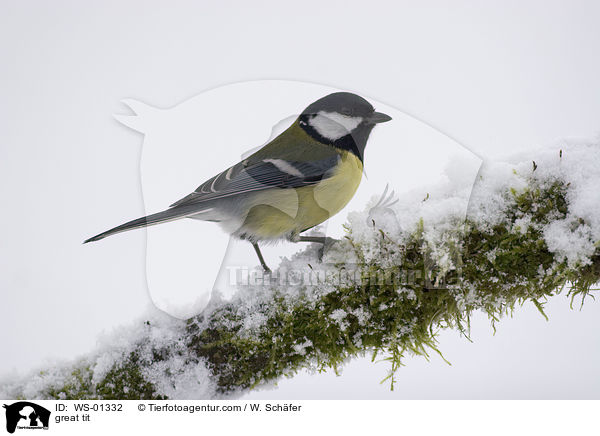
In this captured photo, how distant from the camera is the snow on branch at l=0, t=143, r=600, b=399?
4.99 ft

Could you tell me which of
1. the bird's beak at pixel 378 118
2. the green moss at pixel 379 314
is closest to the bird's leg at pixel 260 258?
the green moss at pixel 379 314

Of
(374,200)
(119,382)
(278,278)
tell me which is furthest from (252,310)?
(374,200)

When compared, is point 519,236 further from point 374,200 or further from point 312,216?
point 312,216

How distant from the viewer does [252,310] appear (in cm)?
164

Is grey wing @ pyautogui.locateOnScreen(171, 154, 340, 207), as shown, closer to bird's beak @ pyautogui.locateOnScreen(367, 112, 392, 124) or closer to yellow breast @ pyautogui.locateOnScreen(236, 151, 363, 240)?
yellow breast @ pyautogui.locateOnScreen(236, 151, 363, 240)

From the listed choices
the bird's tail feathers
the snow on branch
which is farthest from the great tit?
the snow on branch

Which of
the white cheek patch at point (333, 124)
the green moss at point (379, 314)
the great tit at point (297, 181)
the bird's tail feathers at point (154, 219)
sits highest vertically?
the white cheek patch at point (333, 124)

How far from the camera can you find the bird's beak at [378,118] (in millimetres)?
1885

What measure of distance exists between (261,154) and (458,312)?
122cm
